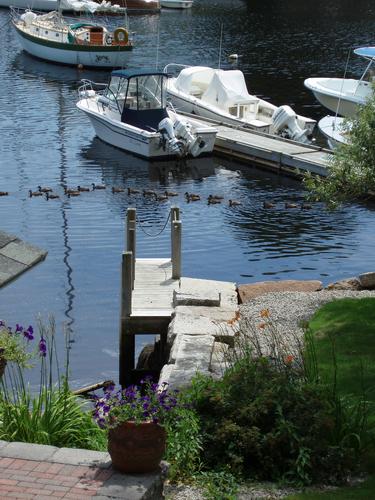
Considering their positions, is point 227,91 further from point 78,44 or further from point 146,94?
point 78,44

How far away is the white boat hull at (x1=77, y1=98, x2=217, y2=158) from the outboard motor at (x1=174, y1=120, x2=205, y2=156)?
0.66 feet

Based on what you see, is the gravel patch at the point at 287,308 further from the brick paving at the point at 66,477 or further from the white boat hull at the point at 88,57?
the white boat hull at the point at 88,57

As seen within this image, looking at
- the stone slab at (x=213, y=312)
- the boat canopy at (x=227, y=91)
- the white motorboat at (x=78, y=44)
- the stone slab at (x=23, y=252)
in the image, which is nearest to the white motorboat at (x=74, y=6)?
the white motorboat at (x=78, y=44)

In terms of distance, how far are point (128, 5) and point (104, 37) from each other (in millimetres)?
24501

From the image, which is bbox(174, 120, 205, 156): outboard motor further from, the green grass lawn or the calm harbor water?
the green grass lawn

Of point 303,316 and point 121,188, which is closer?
point 303,316

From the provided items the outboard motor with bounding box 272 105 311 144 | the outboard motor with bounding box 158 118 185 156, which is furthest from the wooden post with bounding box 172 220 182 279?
the outboard motor with bounding box 272 105 311 144

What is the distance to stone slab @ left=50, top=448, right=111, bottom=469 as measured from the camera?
9.69 meters

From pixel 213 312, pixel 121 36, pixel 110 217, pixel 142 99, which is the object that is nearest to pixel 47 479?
pixel 213 312

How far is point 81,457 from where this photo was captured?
9805 mm

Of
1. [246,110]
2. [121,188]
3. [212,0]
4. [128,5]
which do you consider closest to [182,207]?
[121,188]

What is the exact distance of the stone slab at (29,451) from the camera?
387 inches

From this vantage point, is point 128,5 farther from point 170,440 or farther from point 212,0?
point 170,440

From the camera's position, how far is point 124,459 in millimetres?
9320
